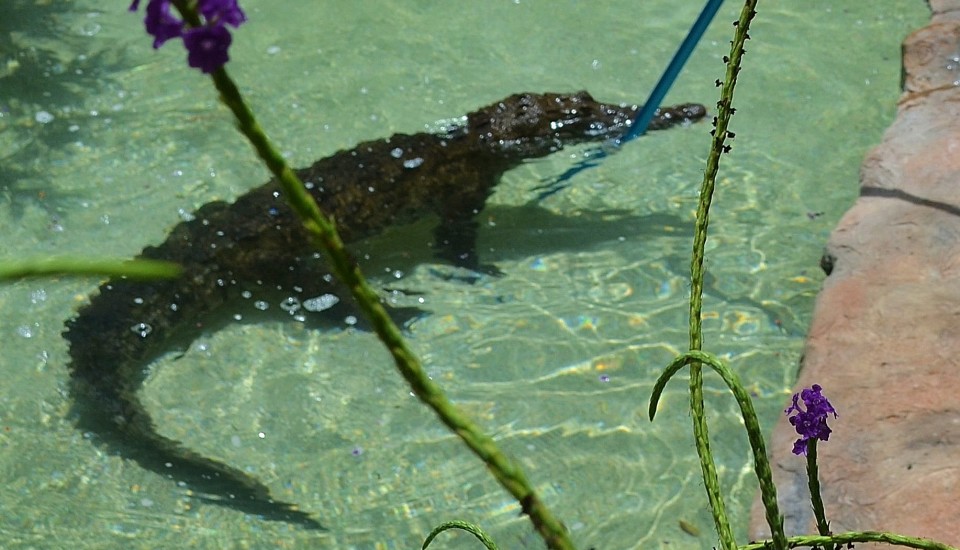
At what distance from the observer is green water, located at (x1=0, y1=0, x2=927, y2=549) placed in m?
3.25

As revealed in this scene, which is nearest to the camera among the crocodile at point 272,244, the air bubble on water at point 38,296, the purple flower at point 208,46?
the purple flower at point 208,46

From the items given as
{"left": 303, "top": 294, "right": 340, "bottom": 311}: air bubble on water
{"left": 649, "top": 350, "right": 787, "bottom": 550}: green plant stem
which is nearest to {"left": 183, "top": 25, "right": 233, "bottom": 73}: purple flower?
{"left": 649, "top": 350, "right": 787, "bottom": 550}: green plant stem

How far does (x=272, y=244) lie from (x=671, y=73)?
73.7 inches

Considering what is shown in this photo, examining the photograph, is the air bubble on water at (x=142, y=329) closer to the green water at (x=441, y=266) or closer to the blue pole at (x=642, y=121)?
the green water at (x=441, y=266)

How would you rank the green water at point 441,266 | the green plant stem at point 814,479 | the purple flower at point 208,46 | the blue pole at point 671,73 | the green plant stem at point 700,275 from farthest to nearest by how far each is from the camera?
the blue pole at point 671,73 < the green water at point 441,266 < the green plant stem at point 814,479 < the green plant stem at point 700,275 < the purple flower at point 208,46

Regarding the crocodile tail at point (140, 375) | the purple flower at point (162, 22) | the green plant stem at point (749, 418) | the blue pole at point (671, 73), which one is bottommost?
the crocodile tail at point (140, 375)

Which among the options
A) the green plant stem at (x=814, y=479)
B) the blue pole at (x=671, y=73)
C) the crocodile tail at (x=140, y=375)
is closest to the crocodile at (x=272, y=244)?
the crocodile tail at (x=140, y=375)

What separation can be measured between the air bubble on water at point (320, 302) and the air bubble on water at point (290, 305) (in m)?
0.03

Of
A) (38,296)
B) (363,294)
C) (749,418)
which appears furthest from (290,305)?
(363,294)

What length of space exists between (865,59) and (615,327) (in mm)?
2697

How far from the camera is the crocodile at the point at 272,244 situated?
3420 mm

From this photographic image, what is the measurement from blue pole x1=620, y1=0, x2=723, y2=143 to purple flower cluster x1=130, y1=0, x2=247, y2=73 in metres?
2.99

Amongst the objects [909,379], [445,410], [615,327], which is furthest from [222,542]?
[445,410]

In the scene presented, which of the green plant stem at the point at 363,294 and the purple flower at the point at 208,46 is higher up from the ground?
the purple flower at the point at 208,46
